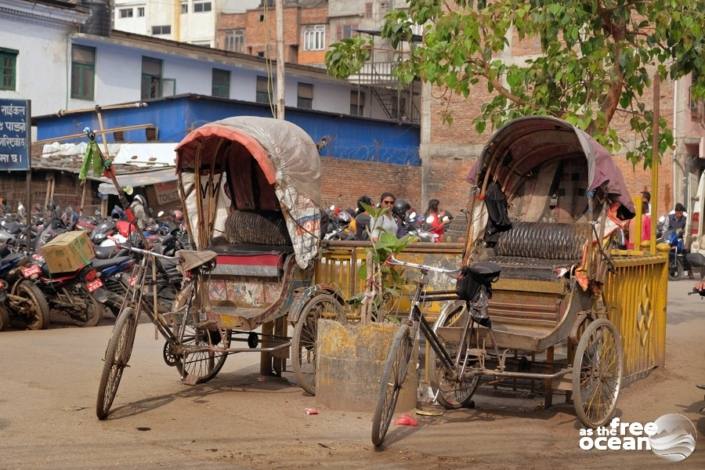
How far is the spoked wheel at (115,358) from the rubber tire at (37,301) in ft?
19.8

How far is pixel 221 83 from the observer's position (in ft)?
138

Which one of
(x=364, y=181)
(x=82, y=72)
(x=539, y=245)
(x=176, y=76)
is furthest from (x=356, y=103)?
(x=539, y=245)

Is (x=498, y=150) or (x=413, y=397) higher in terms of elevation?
(x=498, y=150)

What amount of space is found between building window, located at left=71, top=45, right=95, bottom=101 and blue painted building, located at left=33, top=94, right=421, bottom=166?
8.25 ft

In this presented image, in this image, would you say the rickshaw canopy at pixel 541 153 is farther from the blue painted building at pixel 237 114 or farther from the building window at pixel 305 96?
the building window at pixel 305 96

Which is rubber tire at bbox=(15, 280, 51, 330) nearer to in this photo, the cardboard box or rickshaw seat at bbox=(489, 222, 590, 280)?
the cardboard box

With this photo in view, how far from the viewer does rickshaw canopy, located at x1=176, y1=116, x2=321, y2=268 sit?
9.79 meters

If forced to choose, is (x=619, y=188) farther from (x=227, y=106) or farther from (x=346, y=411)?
(x=227, y=106)

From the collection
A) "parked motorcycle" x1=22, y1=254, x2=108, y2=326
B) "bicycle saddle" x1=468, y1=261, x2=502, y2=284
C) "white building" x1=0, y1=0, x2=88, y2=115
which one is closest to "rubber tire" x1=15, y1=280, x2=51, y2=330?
"parked motorcycle" x1=22, y1=254, x2=108, y2=326

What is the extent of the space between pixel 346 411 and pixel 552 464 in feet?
6.97

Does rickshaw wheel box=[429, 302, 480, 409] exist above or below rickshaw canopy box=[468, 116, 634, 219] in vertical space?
below

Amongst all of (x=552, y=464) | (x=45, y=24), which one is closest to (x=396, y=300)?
(x=552, y=464)

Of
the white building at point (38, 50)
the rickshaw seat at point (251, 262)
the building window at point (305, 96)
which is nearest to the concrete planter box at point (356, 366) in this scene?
the rickshaw seat at point (251, 262)

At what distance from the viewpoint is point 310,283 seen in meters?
10.4
